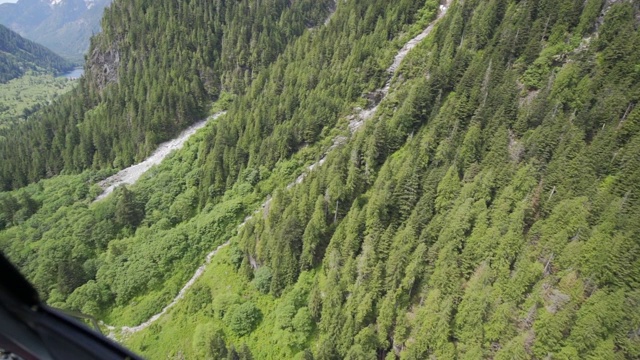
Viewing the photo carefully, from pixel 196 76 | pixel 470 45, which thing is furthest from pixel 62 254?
pixel 470 45

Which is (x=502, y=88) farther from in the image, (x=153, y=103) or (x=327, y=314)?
(x=153, y=103)

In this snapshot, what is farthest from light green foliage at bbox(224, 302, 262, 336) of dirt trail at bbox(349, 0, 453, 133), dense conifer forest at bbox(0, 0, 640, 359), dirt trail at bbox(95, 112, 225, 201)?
dirt trail at bbox(95, 112, 225, 201)

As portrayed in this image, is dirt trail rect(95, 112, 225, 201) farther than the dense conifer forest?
Yes

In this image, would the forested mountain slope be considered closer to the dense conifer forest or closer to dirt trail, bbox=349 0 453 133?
the dense conifer forest

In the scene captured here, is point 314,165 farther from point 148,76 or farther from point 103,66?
point 103,66

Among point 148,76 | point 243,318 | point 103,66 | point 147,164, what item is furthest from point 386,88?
point 103,66

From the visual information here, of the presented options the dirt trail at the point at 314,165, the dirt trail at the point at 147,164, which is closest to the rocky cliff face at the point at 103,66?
the dirt trail at the point at 147,164

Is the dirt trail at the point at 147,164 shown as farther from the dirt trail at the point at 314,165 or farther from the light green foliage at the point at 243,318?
the light green foliage at the point at 243,318
